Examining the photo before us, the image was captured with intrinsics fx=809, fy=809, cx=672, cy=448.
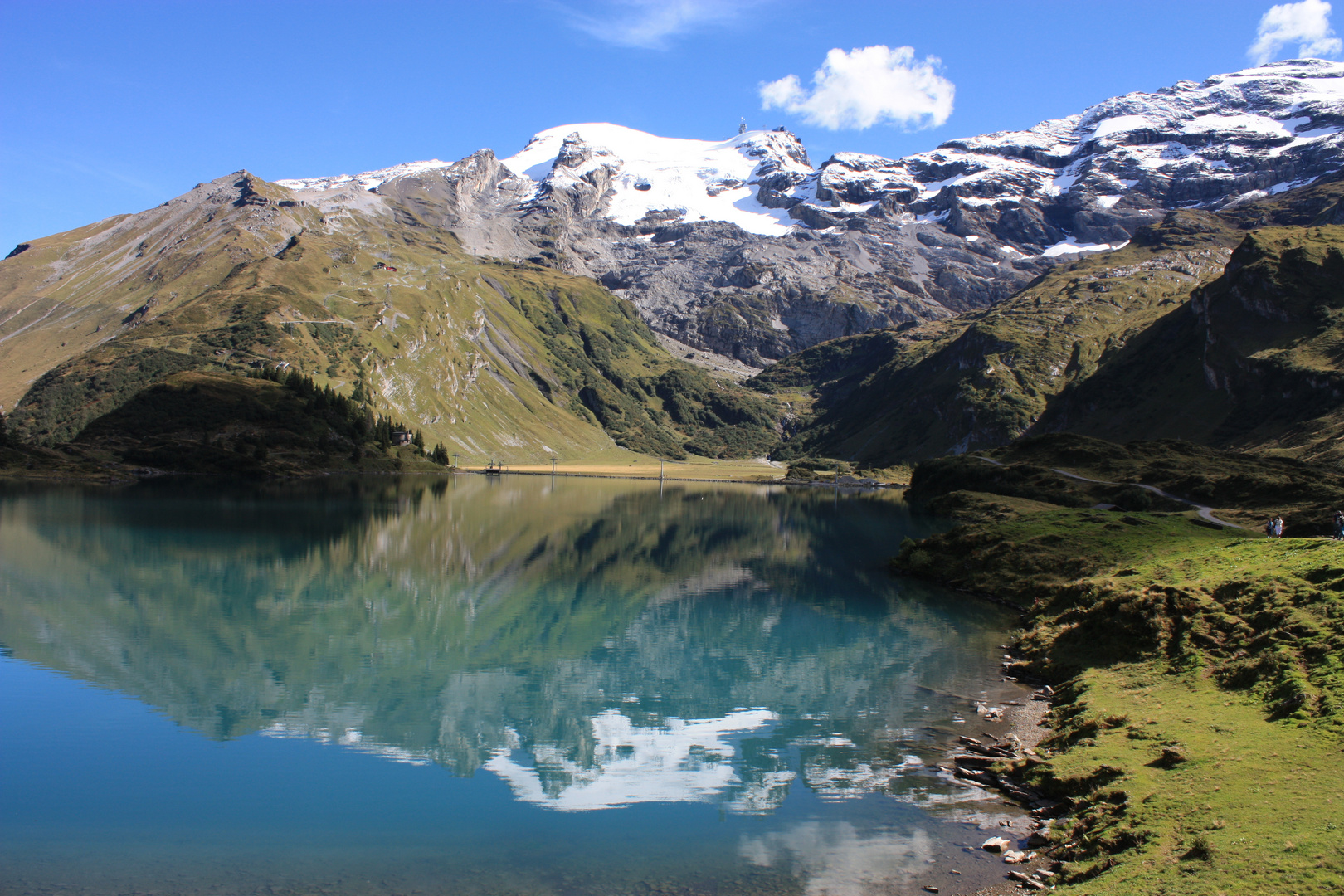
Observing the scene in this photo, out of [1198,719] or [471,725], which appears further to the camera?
[471,725]

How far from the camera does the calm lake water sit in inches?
775

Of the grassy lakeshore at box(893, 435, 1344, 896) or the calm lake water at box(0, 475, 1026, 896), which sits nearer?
the grassy lakeshore at box(893, 435, 1344, 896)

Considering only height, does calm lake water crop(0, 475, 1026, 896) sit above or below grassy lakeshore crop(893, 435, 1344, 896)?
below

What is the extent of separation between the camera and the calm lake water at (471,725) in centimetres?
1969

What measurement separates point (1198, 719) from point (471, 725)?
24245 mm

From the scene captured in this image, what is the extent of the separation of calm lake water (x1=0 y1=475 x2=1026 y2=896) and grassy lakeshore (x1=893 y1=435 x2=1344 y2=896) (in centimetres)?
295

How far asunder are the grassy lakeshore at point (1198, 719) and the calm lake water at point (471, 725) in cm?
295

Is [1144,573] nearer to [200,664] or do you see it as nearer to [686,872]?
[686,872]

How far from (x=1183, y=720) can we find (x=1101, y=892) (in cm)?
1173

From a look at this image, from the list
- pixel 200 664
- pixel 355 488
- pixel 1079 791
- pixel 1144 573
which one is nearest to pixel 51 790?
pixel 200 664

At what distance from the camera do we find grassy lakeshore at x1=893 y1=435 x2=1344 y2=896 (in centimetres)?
1600

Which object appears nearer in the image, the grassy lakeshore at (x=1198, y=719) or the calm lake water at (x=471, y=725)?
the grassy lakeshore at (x=1198, y=719)

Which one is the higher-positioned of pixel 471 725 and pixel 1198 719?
pixel 1198 719

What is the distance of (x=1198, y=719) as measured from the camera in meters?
24.6
